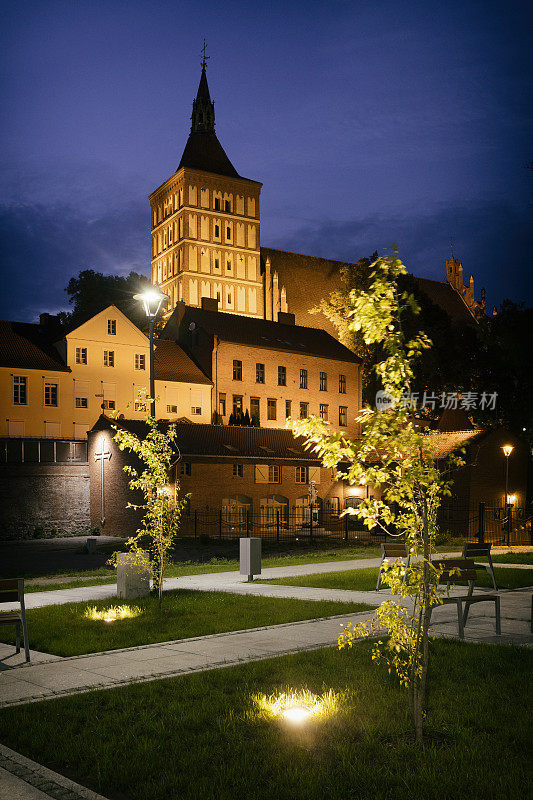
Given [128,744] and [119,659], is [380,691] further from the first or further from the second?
[119,659]

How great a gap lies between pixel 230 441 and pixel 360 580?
96.4 feet

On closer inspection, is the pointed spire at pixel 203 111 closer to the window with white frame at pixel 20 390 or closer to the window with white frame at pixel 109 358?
the window with white frame at pixel 109 358

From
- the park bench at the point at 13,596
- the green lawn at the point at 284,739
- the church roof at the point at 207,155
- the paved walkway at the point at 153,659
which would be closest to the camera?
the green lawn at the point at 284,739

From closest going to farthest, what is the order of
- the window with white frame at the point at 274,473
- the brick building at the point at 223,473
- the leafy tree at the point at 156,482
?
the leafy tree at the point at 156,482 < the brick building at the point at 223,473 < the window with white frame at the point at 274,473

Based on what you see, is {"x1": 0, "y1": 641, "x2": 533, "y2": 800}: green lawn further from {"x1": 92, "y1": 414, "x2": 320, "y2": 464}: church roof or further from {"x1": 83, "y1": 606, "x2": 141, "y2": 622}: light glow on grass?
{"x1": 92, "y1": 414, "x2": 320, "y2": 464}: church roof

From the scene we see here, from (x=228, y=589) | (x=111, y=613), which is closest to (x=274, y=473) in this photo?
(x=228, y=589)

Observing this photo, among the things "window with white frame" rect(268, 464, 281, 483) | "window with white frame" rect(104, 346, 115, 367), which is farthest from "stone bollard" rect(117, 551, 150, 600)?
"window with white frame" rect(104, 346, 115, 367)

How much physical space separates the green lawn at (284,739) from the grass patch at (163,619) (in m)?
2.51

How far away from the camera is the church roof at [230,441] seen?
136 feet

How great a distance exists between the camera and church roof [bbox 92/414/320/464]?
41.5 metres

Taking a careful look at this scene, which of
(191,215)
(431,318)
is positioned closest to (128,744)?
(431,318)

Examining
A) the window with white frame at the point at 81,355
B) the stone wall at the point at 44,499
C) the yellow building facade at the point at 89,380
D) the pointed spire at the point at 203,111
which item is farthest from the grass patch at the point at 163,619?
the pointed spire at the point at 203,111

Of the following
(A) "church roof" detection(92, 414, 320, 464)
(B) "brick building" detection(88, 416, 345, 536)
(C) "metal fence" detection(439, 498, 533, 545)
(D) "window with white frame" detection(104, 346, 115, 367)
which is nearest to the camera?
(C) "metal fence" detection(439, 498, 533, 545)

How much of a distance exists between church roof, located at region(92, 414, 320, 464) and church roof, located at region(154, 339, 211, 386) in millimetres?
8873
